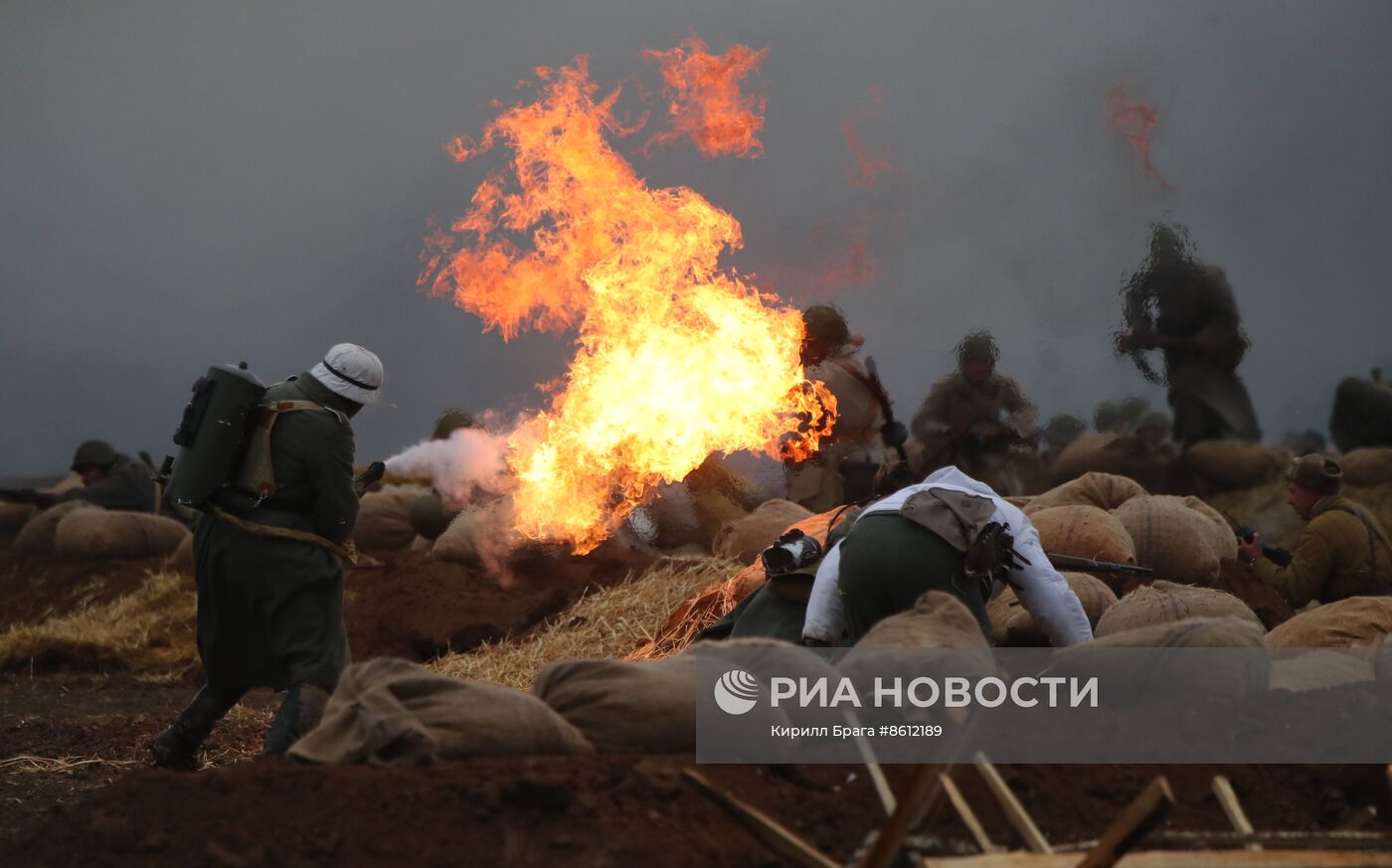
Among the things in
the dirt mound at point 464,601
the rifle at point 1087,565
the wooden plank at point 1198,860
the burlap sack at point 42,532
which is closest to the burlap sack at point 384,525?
the dirt mound at point 464,601

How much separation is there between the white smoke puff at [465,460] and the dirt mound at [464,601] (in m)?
0.80

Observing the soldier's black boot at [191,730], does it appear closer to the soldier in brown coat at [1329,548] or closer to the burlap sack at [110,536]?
the soldier in brown coat at [1329,548]

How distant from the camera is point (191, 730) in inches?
241

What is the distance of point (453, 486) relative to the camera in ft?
42.1

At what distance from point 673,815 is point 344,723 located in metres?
1.07

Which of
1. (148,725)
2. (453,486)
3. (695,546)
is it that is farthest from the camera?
(453,486)

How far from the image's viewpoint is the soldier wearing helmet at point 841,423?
10859 millimetres

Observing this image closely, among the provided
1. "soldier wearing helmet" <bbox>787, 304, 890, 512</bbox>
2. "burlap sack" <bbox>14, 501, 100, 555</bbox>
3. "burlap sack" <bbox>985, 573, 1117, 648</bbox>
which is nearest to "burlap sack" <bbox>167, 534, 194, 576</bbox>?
"burlap sack" <bbox>14, 501, 100, 555</bbox>

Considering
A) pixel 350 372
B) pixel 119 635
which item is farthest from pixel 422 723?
pixel 119 635

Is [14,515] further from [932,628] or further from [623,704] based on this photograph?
[932,628]

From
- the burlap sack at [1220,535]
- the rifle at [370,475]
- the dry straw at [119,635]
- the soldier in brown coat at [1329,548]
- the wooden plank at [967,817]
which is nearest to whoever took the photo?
the wooden plank at [967,817]

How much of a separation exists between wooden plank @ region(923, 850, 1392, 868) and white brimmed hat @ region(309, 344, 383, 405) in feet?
13.5

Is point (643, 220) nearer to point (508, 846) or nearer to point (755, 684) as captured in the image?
point (755, 684)

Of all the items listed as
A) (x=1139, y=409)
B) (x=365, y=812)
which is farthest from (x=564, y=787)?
(x=1139, y=409)
